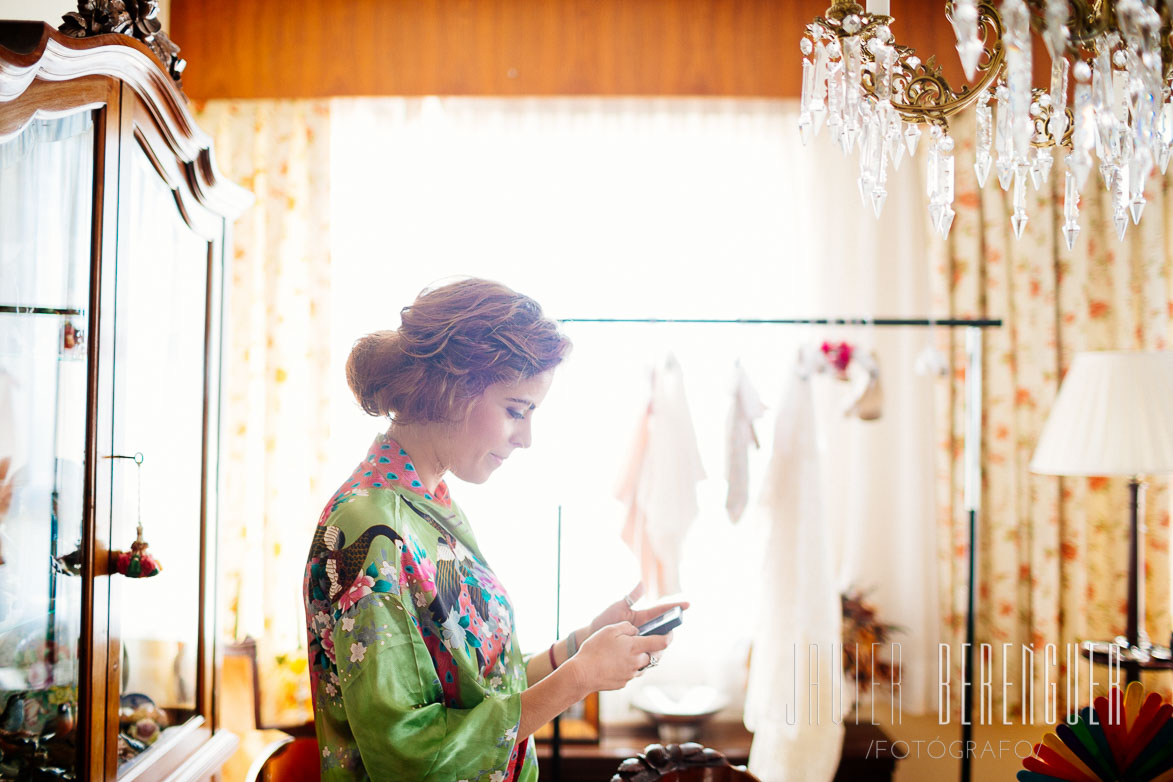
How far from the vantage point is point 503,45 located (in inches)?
109

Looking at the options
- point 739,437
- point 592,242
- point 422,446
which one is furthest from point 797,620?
point 422,446

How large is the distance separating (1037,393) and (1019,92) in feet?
6.96

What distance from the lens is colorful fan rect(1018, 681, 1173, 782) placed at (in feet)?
3.10

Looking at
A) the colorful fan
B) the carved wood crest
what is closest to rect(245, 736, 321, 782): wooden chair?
the colorful fan

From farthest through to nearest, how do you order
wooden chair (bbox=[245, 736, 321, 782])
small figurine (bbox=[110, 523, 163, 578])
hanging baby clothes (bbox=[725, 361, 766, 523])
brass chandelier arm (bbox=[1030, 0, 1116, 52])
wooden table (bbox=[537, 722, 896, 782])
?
wooden table (bbox=[537, 722, 896, 782]) < hanging baby clothes (bbox=[725, 361, 766, 523]) < small figurine (bbox=[110, 523, 163, 578]) < wooden chair (bbox=[245, 736, 321, 782]) < brass chandelier arm (bbox=[1030, 0, 1116, 52])

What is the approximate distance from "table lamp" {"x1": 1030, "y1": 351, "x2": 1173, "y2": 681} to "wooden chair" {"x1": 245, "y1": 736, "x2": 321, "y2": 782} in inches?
75.4

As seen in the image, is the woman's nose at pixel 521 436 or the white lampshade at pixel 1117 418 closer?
the woman's nose at pixel 521 436

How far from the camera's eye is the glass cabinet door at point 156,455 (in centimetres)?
140

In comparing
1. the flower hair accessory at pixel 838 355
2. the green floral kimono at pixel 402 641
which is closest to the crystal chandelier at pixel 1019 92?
the green floral kimono at pixel 402 641

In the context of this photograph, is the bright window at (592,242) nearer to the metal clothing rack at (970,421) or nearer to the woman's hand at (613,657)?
the metal clothing rack at (970,421)

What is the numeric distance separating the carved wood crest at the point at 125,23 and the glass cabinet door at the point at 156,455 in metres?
0.19

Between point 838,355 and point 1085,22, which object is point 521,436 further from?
point 838,355

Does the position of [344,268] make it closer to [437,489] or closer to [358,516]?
[437,489]

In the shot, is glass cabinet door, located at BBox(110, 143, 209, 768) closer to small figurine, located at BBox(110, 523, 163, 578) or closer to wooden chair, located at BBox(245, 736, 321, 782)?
small figurine, located at BBox(110, 523, 163, 578)
